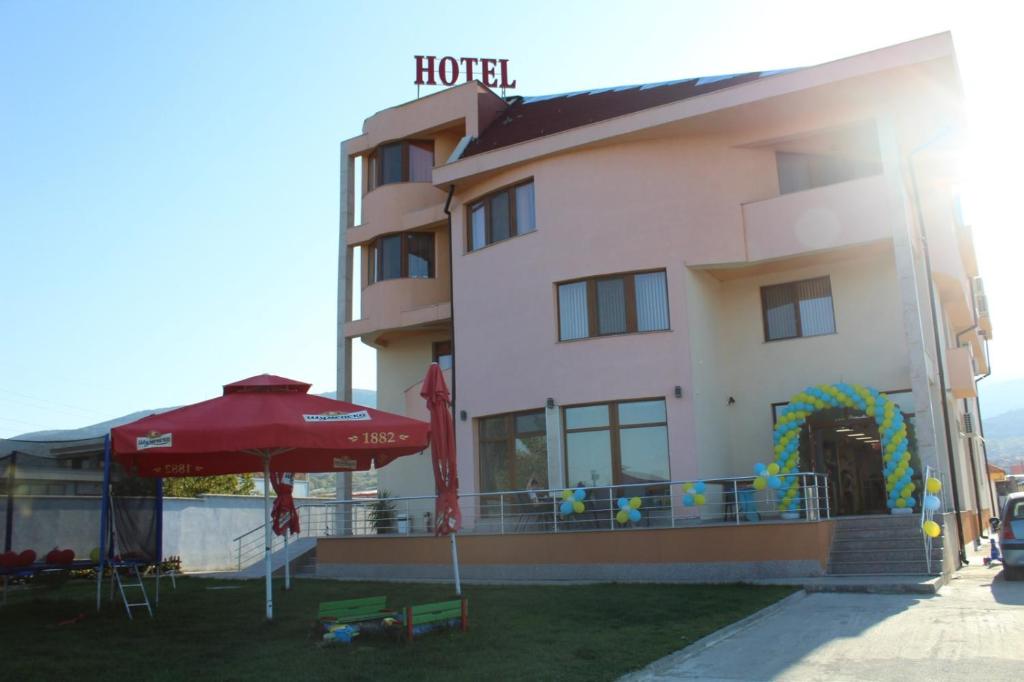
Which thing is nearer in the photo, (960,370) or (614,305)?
(614,305)

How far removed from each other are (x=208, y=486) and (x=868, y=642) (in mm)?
30054

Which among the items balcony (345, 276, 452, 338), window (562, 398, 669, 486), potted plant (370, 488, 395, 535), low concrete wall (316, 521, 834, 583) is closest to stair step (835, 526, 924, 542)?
low concrete wall (316, 521, 834, 583)

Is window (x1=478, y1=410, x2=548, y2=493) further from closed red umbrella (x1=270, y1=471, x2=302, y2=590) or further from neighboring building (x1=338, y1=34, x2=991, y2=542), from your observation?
closed red umbrella (x1=270, y1=471, x2=302, y2=590)

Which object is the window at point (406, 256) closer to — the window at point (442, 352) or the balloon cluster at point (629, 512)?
the window at point (442, 352)

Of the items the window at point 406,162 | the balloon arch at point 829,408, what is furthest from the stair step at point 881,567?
the window at point 406,162

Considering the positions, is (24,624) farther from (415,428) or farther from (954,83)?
(954,83)

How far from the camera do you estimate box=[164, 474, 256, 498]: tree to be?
2996 centimetres

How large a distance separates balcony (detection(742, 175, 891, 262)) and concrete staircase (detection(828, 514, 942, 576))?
19.2 ft

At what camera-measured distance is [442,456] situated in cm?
1145

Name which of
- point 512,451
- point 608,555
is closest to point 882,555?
point 608,555

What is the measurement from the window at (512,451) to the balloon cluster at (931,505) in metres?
7.90

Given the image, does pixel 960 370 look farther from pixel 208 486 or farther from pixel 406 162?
pixel 208 486

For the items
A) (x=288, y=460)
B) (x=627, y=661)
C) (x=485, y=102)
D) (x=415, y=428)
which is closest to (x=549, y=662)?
(x=627, y=661)

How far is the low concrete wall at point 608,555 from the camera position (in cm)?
1548
